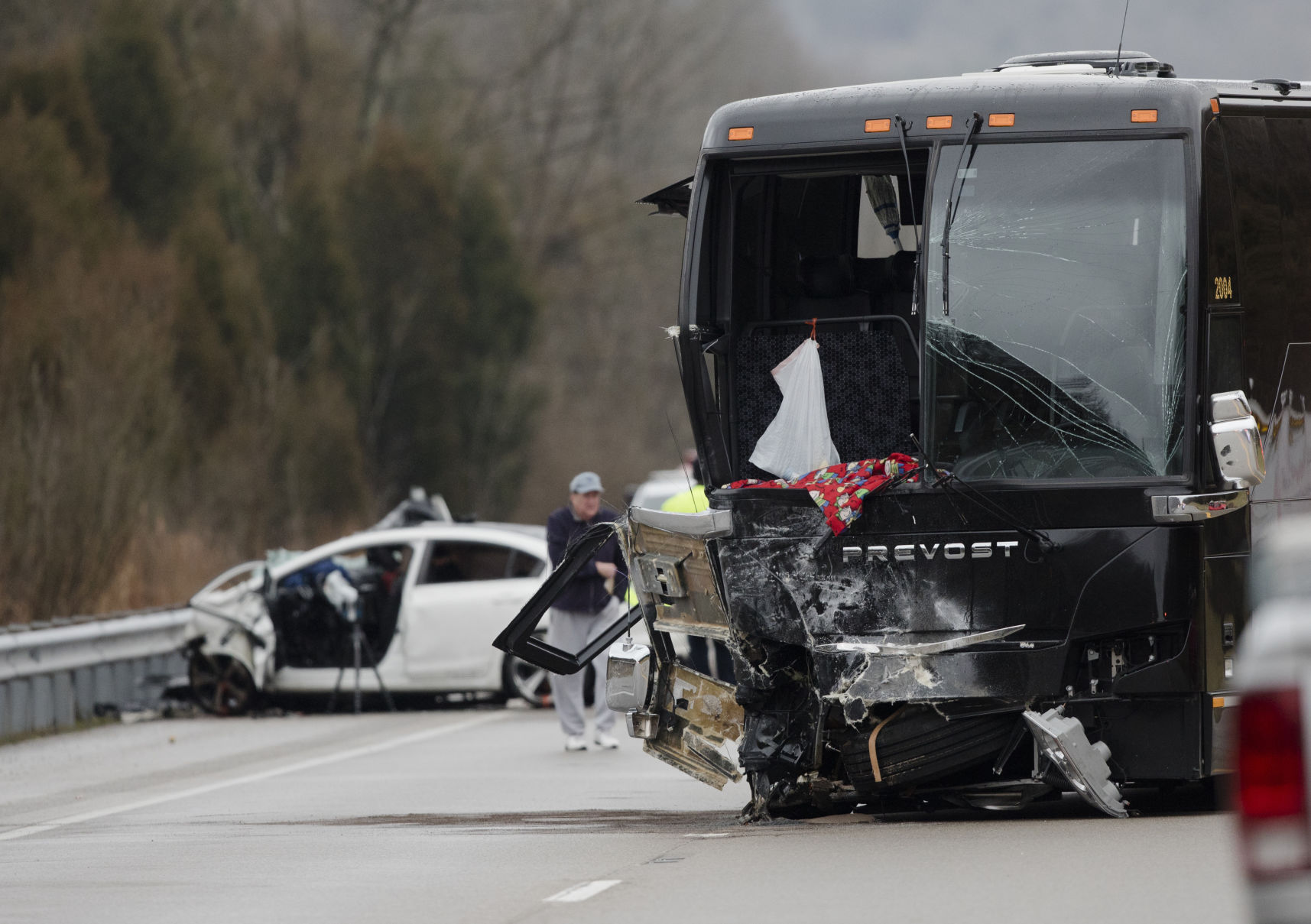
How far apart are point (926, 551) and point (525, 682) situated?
990 cm

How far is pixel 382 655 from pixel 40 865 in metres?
9.28

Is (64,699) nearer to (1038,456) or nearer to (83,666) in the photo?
(83,666)

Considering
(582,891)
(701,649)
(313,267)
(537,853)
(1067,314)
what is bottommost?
(701,649)

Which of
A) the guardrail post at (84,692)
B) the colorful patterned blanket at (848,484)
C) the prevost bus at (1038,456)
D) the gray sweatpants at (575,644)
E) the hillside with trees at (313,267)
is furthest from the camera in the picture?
the hillside with trees at (313,267)

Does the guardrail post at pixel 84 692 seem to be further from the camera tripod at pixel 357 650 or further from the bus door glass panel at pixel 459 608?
the bus door glass panel at pixel 459 608

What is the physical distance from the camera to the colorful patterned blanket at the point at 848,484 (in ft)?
33.4

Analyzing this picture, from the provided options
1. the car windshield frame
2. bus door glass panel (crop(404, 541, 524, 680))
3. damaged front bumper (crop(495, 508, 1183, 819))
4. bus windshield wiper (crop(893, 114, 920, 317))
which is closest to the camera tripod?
bus door glass panel (crop(404, 541, 524, 680))

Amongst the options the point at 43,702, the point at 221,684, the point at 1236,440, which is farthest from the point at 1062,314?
the point at 221,684

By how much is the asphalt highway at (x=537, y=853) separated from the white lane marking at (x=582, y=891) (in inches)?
0.7

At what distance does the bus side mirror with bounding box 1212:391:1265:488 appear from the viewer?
9336mm

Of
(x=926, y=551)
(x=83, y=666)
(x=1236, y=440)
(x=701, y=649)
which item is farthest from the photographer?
(x=83, y=666)

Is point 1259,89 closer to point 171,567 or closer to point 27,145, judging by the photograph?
point 171,567

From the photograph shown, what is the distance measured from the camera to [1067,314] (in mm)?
10188

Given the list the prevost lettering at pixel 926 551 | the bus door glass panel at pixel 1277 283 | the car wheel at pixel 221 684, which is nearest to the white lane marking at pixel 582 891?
the prevost lettering at pixel 926 551
